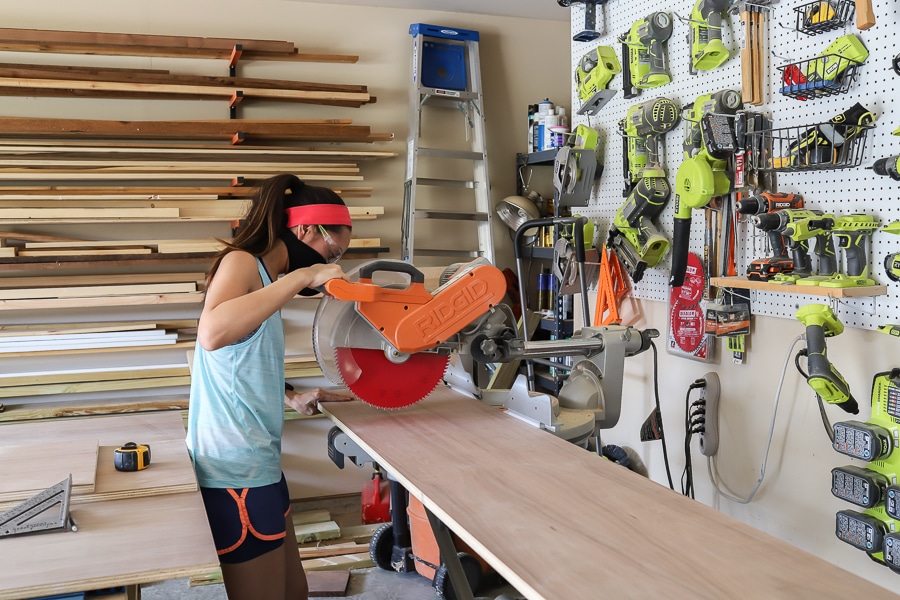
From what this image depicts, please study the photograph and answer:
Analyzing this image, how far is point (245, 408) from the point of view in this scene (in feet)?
6.80

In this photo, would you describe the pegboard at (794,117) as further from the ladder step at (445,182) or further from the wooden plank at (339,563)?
the wooden plank at (339,563)

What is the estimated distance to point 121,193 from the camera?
3996 millimetres

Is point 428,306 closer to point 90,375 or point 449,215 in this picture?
point 449,215

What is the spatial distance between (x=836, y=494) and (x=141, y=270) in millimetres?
3402

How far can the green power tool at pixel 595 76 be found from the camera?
356cm

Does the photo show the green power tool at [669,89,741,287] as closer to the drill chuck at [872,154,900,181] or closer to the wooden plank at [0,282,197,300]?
the drill chuck at [872,154,900,181]

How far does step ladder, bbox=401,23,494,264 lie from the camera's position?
4.50 m

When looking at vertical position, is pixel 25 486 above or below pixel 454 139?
below

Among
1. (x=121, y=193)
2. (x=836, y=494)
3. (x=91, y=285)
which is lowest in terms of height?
(x=836, y=494)

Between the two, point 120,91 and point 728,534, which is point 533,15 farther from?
point 728,534

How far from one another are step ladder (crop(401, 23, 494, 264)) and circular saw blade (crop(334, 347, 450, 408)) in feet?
6.96

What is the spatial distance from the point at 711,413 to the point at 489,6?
275 centimetres

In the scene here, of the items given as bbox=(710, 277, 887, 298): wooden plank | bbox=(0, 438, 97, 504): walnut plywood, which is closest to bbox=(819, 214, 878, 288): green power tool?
bbox=(710, 277, 887, 298): wooden plank

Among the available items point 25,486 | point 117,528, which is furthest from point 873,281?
point 25,486
